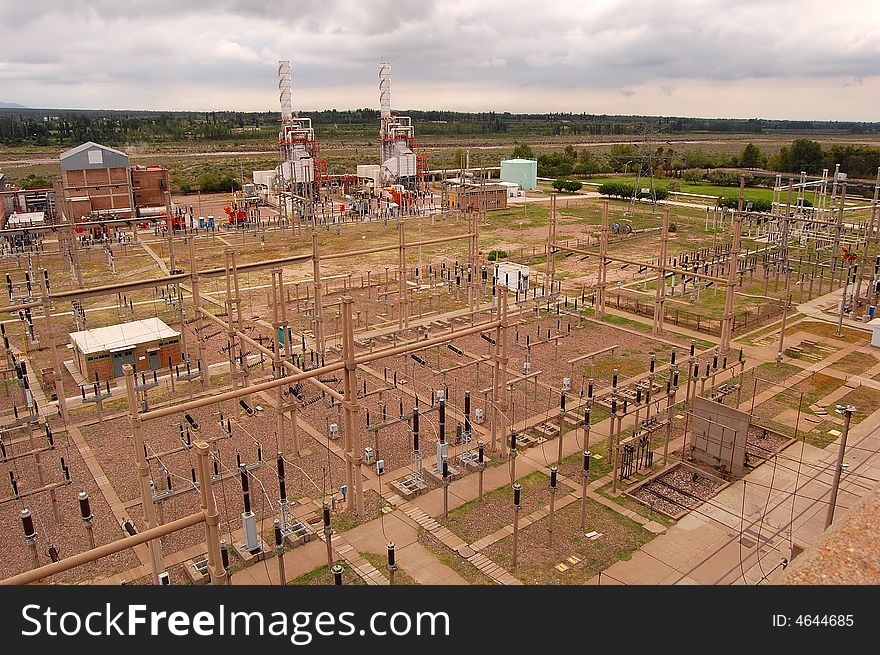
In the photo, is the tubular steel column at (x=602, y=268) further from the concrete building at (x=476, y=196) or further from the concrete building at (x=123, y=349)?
the concrete building at (x=476, y=196)

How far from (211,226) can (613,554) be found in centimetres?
4330

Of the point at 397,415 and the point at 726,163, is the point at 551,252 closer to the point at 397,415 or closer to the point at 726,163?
the point at 397,415

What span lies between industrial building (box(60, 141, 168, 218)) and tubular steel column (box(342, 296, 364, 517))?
1279 inches

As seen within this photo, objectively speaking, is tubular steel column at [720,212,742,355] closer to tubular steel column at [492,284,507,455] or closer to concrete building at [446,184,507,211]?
tubular steel column at [492,284,507,455]

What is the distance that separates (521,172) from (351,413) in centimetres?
6090

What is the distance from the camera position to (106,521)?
48.2 ft

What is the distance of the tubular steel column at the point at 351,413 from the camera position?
44.7 feet

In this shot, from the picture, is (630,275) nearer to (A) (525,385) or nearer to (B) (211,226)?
(A) (525,385)

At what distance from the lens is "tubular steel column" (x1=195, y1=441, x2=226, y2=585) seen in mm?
10234

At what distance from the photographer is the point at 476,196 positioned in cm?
5547

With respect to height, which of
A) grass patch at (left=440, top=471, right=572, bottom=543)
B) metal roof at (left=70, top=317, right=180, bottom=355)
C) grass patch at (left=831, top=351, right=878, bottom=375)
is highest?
metal roof at (left=70, top=317, right=180, bottom=355)

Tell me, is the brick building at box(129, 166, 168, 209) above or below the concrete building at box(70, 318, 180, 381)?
above

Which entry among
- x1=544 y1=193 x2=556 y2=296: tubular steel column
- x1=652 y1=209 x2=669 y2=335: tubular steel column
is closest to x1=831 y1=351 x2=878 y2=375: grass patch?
x1=652 y1=209 x2=669 y2=335: tubular steel column

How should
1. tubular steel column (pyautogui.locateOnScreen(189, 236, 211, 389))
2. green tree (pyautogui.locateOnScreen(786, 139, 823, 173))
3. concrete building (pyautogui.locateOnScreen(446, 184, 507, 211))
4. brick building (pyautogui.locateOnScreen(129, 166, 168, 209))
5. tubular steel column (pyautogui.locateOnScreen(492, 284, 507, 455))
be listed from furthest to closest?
green tree (pyautogui.locateOnScreen(786, 139, 823, 173)) → concrete building (pyautogui.locateOnScreen(446, 184, 507, 211)) → brick building (pyautogui.locateOnScreen(129, 166, 168, 209)) → tubular steel column (pyautogui.locateOnScreen(189, 236, 211, 389)) → tubular steel column (pyautogui.locateOnScreen(492, 284, 507, 455))
